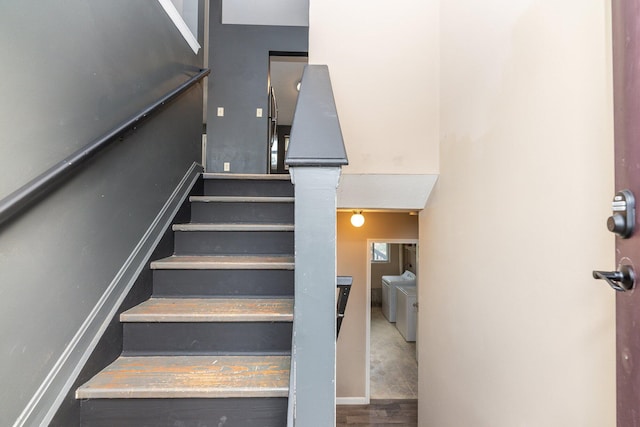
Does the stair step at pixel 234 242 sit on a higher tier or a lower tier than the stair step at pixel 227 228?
lower

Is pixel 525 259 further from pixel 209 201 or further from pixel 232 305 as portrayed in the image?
pixel 209 201

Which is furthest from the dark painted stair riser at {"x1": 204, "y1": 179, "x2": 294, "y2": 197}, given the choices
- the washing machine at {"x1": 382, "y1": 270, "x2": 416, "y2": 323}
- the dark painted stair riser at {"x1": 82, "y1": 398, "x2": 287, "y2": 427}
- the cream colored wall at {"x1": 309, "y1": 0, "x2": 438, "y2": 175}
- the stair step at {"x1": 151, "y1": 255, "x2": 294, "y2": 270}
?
the washing machine at {"x1": 382, "y1": 270, "x2": 416, "y2": 323}

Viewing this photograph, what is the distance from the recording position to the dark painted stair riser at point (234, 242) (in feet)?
5.78

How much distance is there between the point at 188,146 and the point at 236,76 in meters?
1.67

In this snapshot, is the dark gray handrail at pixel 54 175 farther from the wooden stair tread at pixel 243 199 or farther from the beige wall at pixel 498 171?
the beige wall at pixel 498 171

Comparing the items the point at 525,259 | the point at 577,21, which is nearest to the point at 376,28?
the point at 577,21

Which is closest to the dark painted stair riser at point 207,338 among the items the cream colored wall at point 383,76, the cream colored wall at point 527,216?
the cream colored wall at point 527,216

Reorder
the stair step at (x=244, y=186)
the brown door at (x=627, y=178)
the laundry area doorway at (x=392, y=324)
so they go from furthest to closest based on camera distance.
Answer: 1. the laundry area doorway at (x=392, y=324)
2. the stair step at (x=244, y=186)
3. the brown door at (x=627, y=178)

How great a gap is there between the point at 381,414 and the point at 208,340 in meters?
3.26

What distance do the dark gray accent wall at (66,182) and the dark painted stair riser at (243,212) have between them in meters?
0.44

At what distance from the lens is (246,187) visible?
2248 millimetres

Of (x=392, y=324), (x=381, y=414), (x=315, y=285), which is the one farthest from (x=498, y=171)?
(x=392, y=324)

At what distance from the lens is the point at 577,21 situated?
1.00m

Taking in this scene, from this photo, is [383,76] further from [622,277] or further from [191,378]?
[191,378]
